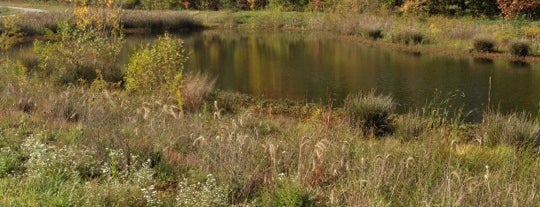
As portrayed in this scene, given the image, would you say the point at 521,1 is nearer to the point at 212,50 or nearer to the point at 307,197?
the point at 212,50

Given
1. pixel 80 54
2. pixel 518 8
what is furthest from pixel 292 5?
pixel 80 54

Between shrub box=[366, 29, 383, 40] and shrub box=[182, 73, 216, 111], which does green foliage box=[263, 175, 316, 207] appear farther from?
shrub box=[366, 29, 383, 40]

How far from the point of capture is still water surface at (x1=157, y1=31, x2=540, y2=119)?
52.3ft

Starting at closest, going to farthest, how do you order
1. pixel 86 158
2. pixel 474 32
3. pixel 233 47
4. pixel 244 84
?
pixel 86 158, pixel 244 84, pixel 474 32, pixel 233 47

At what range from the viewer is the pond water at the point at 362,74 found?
51.9ft

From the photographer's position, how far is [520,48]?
2409 centimetres

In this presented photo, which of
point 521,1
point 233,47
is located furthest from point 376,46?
point 521,1

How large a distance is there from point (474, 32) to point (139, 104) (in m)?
22.5

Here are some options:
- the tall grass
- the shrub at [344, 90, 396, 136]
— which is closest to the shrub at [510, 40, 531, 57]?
the shrub at [344, 90, 396, 136]

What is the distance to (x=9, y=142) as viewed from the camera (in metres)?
6.62

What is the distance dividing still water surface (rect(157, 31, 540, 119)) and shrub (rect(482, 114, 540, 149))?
4.20 metres

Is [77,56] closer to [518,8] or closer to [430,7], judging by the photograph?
[518,8]

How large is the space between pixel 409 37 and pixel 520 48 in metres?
6.78

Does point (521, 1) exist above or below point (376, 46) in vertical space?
above
